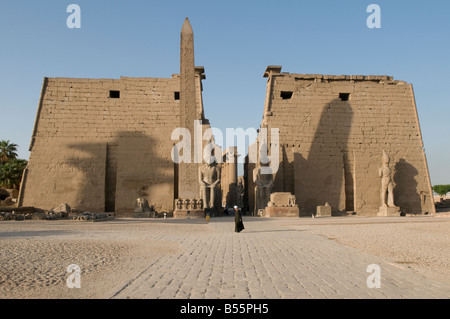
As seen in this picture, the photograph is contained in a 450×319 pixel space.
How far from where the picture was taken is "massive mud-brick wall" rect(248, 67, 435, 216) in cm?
1978

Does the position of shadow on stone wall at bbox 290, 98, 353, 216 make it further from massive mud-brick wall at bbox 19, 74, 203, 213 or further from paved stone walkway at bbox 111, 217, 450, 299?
paved stone walkway at bbox 111, 217, 450, 299

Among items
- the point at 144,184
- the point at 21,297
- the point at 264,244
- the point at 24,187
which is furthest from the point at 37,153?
the point at 21,297

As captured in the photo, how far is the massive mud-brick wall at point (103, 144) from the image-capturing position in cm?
1922

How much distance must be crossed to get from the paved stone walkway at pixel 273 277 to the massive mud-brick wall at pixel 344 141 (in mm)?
14279

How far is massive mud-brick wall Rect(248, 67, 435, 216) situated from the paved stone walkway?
14279 millimetres

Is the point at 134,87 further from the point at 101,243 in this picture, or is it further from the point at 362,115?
the point at 101,243

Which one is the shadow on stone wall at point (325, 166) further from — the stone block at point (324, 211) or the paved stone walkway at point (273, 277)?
the paved stone walkway at point (273, 277)

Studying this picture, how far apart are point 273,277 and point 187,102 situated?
480 inches

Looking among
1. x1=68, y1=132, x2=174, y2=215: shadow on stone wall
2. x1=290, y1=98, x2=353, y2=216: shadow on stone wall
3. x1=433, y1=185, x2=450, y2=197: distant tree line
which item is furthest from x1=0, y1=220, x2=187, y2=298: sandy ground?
x1=433, y1=185, x2=450, y2=197: distant tree line

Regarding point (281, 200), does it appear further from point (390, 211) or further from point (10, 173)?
point (10, 173)

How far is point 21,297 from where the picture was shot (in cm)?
299

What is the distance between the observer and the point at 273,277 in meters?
3.80

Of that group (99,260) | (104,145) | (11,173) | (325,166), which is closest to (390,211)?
(325,166)

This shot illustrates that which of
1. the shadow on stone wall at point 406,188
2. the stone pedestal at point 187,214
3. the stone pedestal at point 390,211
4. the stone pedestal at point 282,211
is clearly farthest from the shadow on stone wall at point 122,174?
the shadow on stone wall at point 406,188
